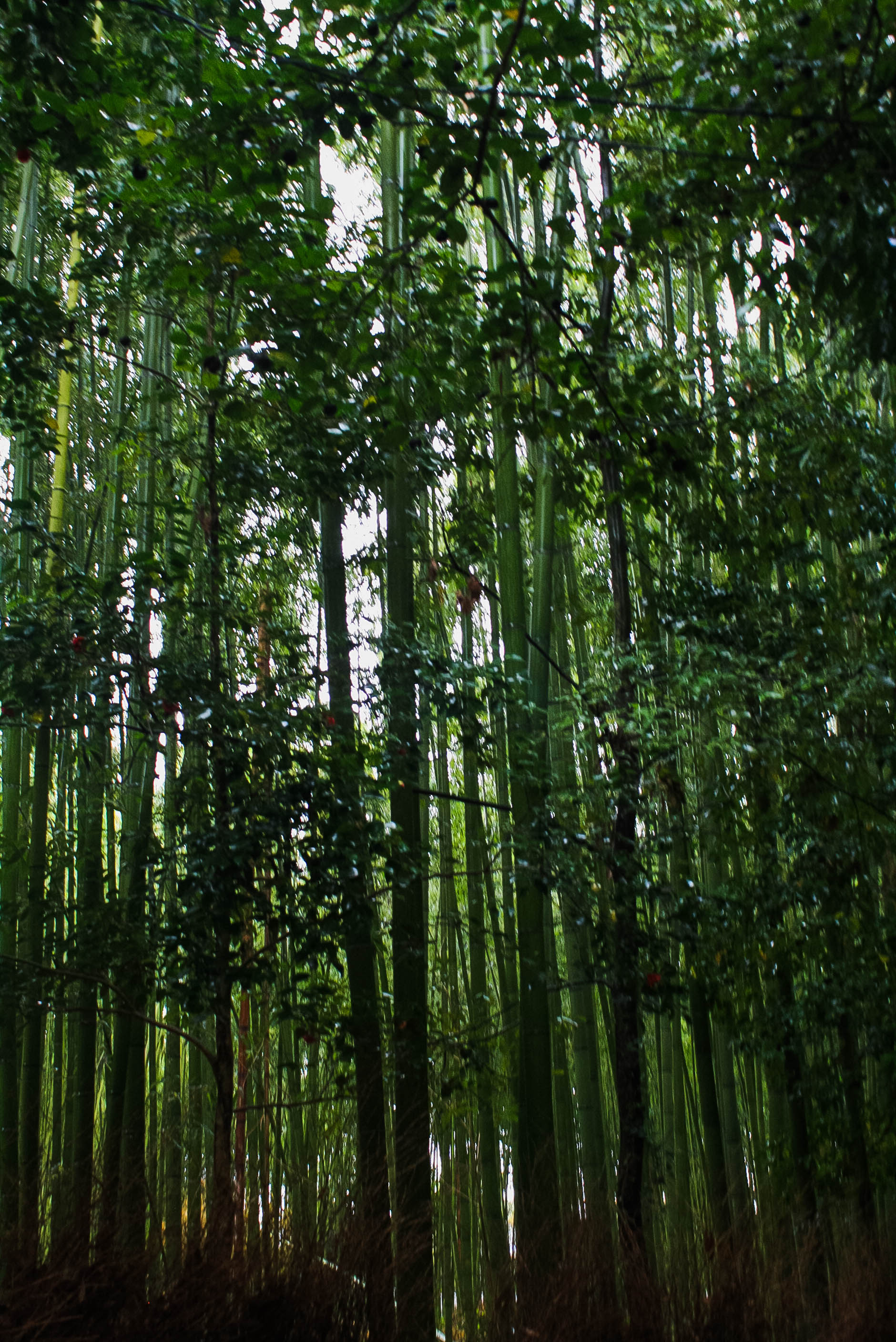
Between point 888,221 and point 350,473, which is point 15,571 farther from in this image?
point 888,221

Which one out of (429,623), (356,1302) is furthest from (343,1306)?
(429,623)

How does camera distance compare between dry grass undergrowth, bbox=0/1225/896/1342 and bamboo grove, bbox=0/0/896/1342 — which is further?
dry grass undergrowth, bbox=0/1225/896/1342

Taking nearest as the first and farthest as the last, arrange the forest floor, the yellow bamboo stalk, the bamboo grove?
the bamboo grove
the forest floor
the yellow bamboo stalk

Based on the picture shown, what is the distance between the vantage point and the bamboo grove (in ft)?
5.15

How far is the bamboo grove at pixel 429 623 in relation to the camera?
1.57m

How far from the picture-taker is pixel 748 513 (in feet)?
10.2

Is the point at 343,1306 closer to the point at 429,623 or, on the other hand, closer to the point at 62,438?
the point at 429,623

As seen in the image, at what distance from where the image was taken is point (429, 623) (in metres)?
4.40

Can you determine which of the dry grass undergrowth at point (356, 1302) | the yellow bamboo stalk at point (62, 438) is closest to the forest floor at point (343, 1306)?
the dry grass undergrowth at point (356, 1302)

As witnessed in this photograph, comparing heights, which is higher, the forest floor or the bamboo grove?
the bamboo grove

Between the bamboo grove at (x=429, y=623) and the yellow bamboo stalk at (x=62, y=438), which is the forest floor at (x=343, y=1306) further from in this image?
the yellow bamboo stalk at (x=62, y=438)

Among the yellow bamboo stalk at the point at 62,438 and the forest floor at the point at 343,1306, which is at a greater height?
the yellow bamboo stalk at the point at 62,438

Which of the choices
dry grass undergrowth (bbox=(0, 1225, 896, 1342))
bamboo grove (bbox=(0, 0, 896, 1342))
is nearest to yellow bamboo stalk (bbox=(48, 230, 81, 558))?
bamboo grove (bbox=(0, 0, 896, 1342))

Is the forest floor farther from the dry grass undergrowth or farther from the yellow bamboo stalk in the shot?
the yellow bamboo stalk
